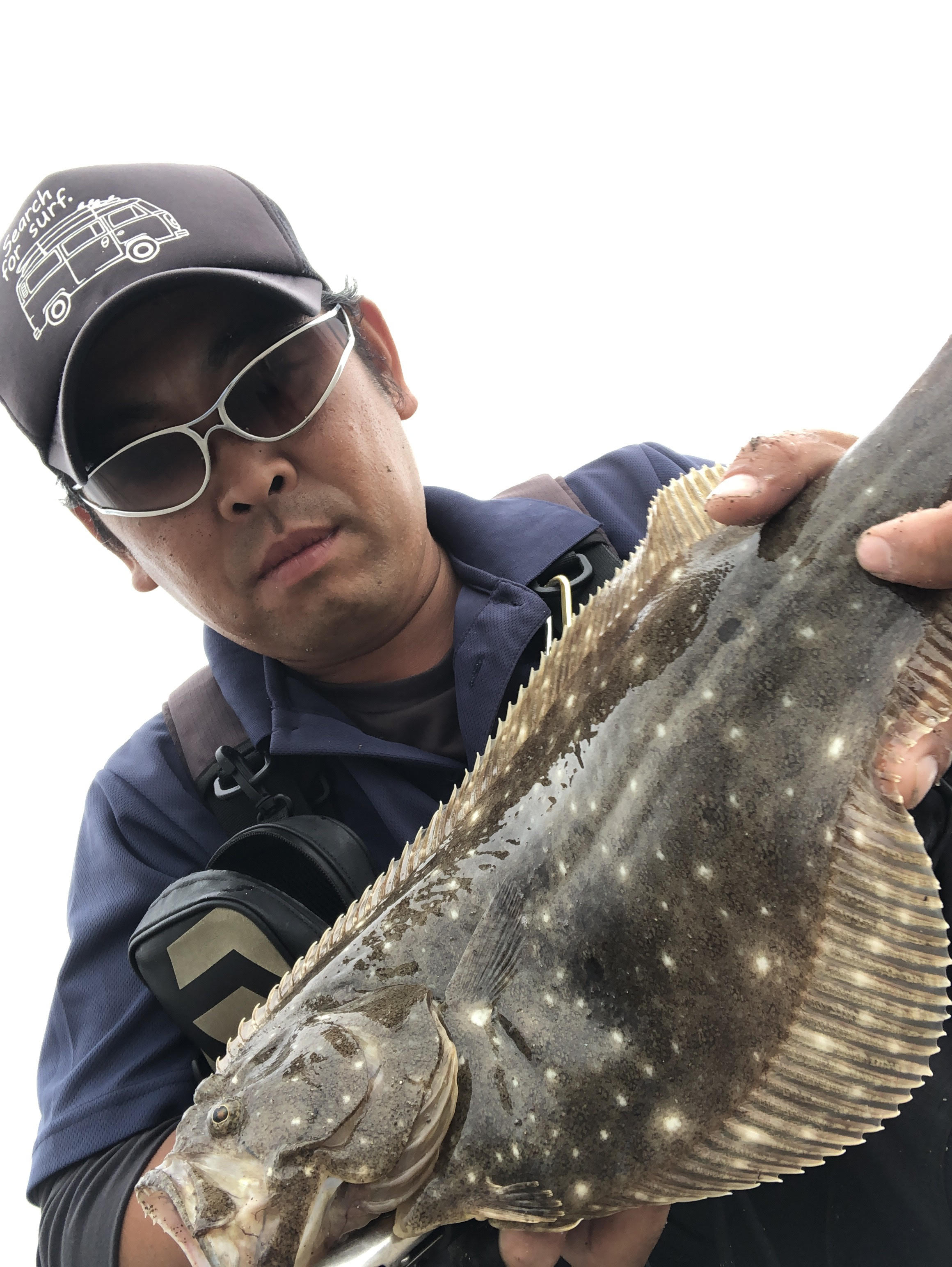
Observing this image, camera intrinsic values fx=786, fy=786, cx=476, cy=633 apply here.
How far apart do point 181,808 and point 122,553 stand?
0.84m

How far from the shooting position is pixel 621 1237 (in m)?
1.43

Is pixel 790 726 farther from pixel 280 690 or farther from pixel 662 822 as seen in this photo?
pixel 280 690

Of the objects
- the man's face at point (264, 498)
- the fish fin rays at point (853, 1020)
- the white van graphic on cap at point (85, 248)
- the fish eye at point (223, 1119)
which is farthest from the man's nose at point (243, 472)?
the fish fin rays at point (853, 1020)

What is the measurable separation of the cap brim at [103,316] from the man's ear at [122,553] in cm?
46

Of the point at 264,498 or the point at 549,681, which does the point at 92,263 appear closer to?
the point at 264,498

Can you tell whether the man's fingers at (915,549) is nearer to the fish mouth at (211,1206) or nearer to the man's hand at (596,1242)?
the man's hand at (596,1242)

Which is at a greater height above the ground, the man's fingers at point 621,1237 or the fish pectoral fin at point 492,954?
the fish pectoral fin at point 492,954

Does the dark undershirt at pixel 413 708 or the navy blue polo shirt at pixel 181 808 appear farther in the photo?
the dark undershirt at pixel 413 708

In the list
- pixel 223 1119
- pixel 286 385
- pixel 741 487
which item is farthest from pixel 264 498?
pixel 223 1119

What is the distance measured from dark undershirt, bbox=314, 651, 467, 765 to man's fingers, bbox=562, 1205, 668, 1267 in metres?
1.19

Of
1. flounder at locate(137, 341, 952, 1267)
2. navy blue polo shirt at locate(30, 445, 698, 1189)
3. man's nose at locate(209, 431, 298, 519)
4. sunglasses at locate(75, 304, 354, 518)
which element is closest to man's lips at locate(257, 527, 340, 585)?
man's nose at locate(209, 431, 298, 519)

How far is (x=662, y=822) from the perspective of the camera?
4.33 ft

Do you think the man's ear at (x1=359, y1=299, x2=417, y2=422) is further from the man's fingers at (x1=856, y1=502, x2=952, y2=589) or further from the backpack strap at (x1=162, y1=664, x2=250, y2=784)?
the man's fingers at (x1=856, y1=502, x2=952, y2=589)

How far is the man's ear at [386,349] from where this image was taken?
2492mm
